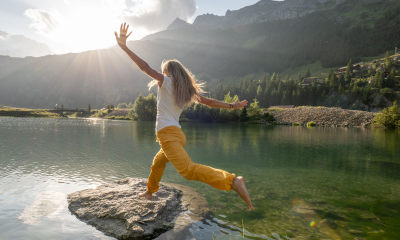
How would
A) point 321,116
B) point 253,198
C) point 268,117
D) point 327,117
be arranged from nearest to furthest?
point 253,198, point 327,117, point 321,116, point 268,117

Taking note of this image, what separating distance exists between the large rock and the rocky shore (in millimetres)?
77434

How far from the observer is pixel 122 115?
3935 inches

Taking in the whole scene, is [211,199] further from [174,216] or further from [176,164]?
[176,164]

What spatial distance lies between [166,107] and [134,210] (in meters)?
2.74

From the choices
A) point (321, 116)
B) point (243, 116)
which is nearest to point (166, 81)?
point (243, 116)

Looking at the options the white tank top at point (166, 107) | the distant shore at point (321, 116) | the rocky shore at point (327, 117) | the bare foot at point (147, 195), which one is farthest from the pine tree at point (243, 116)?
the white tank top at point (166, 107)

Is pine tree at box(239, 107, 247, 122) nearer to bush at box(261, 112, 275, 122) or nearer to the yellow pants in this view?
bush at box(261, 112, 275, 122)

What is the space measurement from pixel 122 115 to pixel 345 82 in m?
123

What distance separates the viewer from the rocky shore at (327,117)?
68562mm

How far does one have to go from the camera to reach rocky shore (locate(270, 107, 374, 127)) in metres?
68.6

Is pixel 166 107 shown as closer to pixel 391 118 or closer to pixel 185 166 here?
pixel 185 166

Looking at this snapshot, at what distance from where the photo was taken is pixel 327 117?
74.7 meters

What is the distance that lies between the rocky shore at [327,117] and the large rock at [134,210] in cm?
7743

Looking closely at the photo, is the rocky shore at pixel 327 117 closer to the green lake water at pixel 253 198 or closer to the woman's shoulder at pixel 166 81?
the green lake water at pixel 253 198
